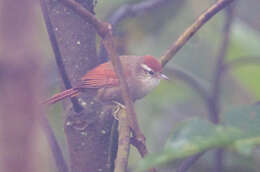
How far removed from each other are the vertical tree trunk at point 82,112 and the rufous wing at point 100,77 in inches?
3.4

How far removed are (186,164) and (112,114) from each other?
41 cm

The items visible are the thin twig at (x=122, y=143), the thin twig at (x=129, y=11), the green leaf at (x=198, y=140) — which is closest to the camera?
the green leaf at (x=198, y=140)

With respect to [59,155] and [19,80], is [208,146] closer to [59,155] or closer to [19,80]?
[19,80]

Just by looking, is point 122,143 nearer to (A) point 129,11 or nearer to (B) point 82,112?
(B) point 82,112

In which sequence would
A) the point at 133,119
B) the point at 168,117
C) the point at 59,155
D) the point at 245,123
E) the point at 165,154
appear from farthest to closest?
the point at 168,117 → the point at 59,155 → the point at 133,119 → the point at 245,123 → the point at 165,154

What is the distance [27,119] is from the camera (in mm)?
768

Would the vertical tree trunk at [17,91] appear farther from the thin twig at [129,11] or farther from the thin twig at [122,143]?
the thin twig at [129,11]

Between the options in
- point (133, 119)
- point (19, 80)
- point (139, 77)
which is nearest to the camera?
point (19, 80)

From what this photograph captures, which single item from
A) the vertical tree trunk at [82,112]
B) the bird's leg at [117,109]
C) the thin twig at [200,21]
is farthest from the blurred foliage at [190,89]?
the thin twig at [200,21]

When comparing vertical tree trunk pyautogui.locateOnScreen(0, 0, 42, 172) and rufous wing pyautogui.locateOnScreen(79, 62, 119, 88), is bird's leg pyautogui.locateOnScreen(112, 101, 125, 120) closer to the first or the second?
rufous wing pyautogui.locateOnScreen(79, 62, 119, 88)

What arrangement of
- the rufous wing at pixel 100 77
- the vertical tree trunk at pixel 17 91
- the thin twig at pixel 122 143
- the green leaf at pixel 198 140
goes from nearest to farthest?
the vertical tree trunk at pixel 17 91
the green leaf at pixel 198 140
the thin twig at pixel 122 143
the rufous wing at pixel 100 77

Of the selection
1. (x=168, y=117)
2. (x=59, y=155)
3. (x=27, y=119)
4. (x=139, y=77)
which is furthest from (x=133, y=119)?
(x=168, y=117)

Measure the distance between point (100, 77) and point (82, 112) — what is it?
0.74m

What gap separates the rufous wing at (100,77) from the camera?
200 centimetres
